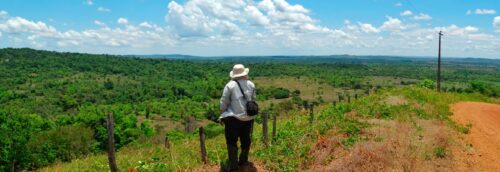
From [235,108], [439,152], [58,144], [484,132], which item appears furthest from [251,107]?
[58,144]

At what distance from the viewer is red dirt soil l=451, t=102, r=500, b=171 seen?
10281 millimetres

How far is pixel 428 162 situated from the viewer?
934cm

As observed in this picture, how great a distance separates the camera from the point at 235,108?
7.95 m

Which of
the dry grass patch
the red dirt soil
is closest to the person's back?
the dry grass patch

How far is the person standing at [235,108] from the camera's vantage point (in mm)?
7945

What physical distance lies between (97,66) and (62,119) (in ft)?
415

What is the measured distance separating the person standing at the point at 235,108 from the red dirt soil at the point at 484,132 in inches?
210

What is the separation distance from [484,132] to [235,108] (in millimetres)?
9376

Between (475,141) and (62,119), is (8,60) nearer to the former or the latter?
(62,119)

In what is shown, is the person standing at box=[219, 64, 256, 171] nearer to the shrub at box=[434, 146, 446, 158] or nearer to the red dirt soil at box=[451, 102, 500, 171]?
the shrub at box=[434, 146, 446, 158]

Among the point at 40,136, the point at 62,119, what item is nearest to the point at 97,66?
the point at 62,119

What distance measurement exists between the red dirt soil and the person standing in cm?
534

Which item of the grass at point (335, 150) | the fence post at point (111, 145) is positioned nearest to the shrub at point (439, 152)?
the grass at point (335, 150)

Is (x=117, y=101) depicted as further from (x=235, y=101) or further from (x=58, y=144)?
(x=235, y=101)
